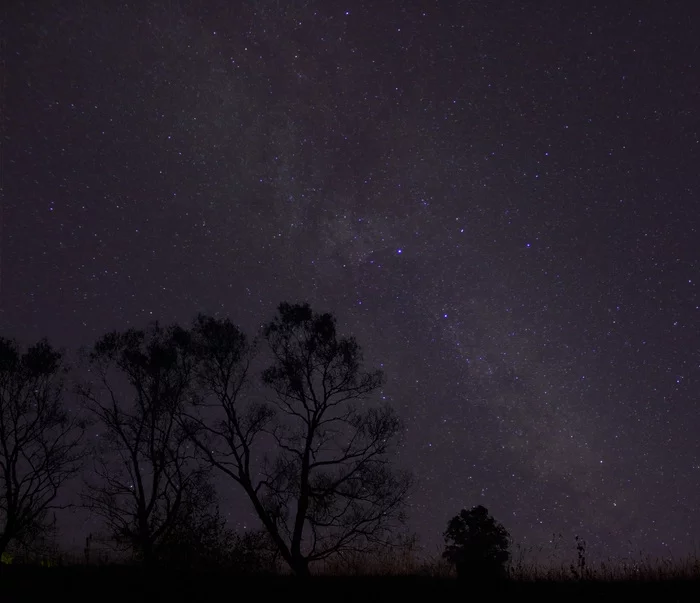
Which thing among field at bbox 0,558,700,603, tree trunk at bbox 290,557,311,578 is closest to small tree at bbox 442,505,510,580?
field at bbox 0,558,700,603

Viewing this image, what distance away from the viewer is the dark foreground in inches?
380

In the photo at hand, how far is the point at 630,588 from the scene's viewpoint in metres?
10.4

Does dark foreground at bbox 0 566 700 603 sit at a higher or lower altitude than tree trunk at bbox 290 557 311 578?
lower

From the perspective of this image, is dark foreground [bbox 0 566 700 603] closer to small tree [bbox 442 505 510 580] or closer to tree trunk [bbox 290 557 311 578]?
small tree [bbox 442 505 510 580]

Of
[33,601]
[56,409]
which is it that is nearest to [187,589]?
[33,601]

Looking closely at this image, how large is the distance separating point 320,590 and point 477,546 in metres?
5.77

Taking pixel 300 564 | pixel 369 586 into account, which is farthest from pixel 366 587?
pixel 300 564

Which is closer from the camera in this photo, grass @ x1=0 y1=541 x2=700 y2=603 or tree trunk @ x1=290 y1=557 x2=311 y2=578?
grass @ x1=0 y1=541 x2=700 y2=603

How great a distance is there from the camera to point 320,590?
414 inches

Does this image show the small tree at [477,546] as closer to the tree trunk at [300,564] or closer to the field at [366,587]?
the field at [366,587]

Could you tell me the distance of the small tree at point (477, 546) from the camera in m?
11.5

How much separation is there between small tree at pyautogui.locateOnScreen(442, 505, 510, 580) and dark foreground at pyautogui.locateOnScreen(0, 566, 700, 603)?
0.50m

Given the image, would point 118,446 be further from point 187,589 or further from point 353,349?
point 187,589

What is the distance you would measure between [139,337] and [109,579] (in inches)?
537
